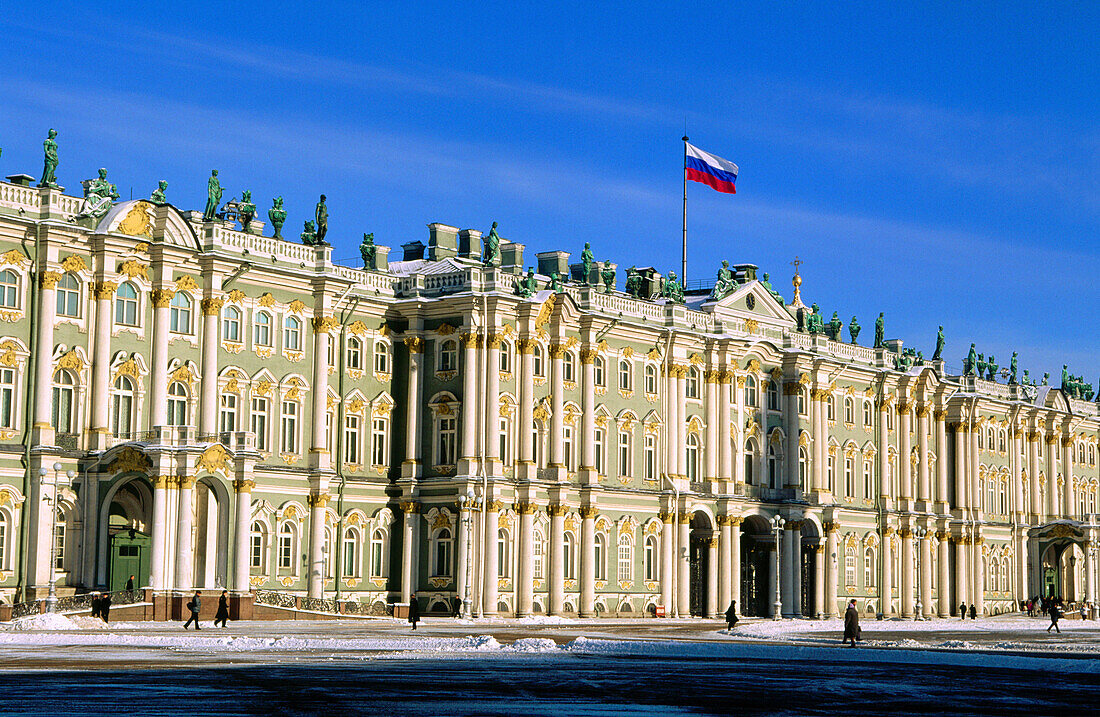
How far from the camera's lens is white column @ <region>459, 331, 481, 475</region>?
74812 millimetres

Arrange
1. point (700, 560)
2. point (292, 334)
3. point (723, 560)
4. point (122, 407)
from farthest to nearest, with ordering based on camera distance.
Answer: point (700, 560)
point (723, 560)
point (292, 334)
point (122, 407)

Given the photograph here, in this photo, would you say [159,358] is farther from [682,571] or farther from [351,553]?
[682,571]

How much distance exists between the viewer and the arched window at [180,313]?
6731 centimetres

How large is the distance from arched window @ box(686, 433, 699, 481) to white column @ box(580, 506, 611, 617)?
8747 mm

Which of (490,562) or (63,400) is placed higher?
(63,400)

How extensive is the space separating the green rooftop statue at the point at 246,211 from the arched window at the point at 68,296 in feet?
33.7

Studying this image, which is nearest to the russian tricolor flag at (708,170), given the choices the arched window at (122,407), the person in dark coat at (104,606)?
the arched window at (122,407)

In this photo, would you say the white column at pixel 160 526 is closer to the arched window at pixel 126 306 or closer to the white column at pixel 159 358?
the white column at pixel 159 358

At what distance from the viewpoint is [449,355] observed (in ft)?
252

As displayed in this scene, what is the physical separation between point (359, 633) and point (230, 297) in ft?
67.0

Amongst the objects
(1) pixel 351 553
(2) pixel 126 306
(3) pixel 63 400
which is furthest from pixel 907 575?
(3) pixel 63 400

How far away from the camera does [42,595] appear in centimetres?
6088

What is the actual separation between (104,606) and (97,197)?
16.8 metres

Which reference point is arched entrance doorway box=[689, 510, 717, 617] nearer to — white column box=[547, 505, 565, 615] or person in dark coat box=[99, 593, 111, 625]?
white column box=[547, 505, 565, 615]
